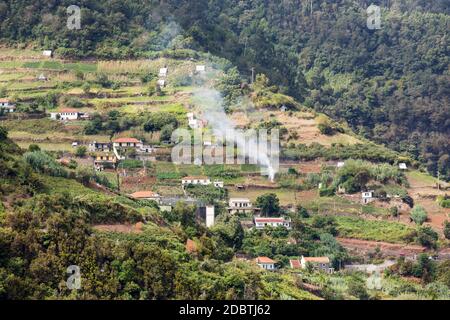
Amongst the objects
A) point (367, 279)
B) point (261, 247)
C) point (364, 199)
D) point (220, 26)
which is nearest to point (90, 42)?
point (220, 26)

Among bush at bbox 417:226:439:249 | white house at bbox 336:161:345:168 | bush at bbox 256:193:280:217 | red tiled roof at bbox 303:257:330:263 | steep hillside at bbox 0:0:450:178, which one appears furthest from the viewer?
steep hillside at bbox 0:0:450:178

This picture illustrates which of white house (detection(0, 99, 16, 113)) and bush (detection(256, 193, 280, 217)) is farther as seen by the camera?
white house (detection(0, 99, 16, 113))

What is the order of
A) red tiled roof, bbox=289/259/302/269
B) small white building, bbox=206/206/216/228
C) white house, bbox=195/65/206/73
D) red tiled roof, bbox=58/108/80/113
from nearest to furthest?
red tiled roof, bbox=289/259/302/269 < small white building, bbox=206/206/216/228 < red tiled roof, bbox=58/108/80/113 < white house, bbox=195/65/206/73

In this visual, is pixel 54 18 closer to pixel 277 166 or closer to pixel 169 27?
pixel 169 27

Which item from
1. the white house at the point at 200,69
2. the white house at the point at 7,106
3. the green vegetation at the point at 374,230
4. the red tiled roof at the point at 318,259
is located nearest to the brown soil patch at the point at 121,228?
the red tiled roof at the point at 318,259

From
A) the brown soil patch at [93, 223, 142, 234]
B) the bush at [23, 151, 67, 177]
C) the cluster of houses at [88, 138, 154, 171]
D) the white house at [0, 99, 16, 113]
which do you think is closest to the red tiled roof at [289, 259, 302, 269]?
the bush at [23, 151, 67, 177]

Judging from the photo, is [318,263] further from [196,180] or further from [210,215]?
[196,180]

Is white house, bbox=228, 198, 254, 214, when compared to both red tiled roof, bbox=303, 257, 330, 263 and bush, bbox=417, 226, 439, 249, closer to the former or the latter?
red tiled roof, bbox=303, 257, 330, 263
